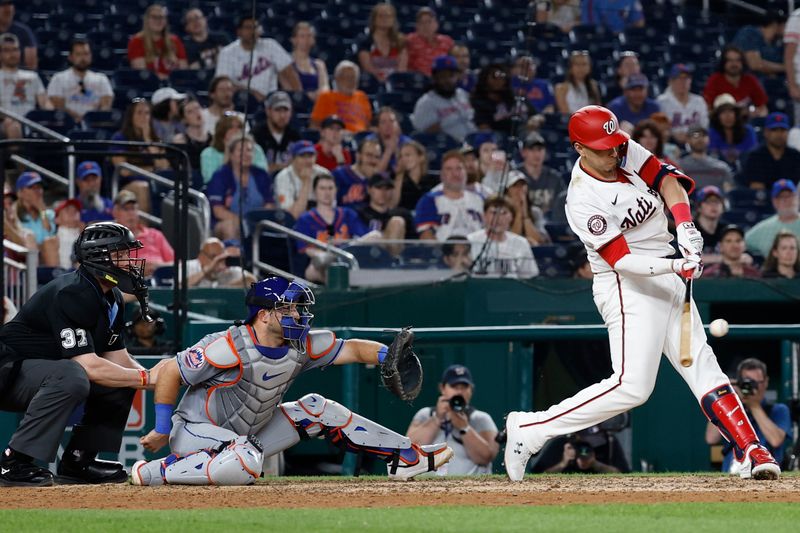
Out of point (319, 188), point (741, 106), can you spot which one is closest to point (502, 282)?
point (319, 188)

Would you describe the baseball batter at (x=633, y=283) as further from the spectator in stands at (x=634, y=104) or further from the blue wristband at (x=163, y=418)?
the spectator in stands at (x=634, y=104)

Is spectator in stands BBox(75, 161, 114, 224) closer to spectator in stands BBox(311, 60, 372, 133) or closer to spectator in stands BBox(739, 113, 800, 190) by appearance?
spectator in stands BBox(311, 60, 372, 133)

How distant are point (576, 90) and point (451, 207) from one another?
2909 mm

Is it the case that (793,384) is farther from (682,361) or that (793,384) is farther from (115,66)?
(115,66)

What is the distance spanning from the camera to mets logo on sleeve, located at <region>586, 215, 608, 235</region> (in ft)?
20.2

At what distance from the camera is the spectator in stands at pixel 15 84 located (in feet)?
40.9

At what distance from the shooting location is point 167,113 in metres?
12.4

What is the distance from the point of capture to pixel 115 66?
13469 mm

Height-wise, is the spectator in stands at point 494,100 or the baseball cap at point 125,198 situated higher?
the spectator in stands at point 494,100

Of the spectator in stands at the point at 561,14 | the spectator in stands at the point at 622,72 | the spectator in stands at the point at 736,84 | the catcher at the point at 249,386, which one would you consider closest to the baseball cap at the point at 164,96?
the spectator in stands at the point at 561,14

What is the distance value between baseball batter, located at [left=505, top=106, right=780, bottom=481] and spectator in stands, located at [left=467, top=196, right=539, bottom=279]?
416 centimetres

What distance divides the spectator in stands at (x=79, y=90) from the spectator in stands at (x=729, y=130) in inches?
216

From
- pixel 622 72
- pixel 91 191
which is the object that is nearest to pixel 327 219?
pixel 91 191

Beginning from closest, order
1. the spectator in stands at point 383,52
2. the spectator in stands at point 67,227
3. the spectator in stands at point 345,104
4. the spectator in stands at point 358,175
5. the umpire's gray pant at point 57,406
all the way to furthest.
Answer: the umpire's gray pant at point 57,406 → the spectator in stands at point 67,227 → the spectator in stands at point 358,175 → the spectator in stands at point 345,104 → the spectator in stands at point 383,52
